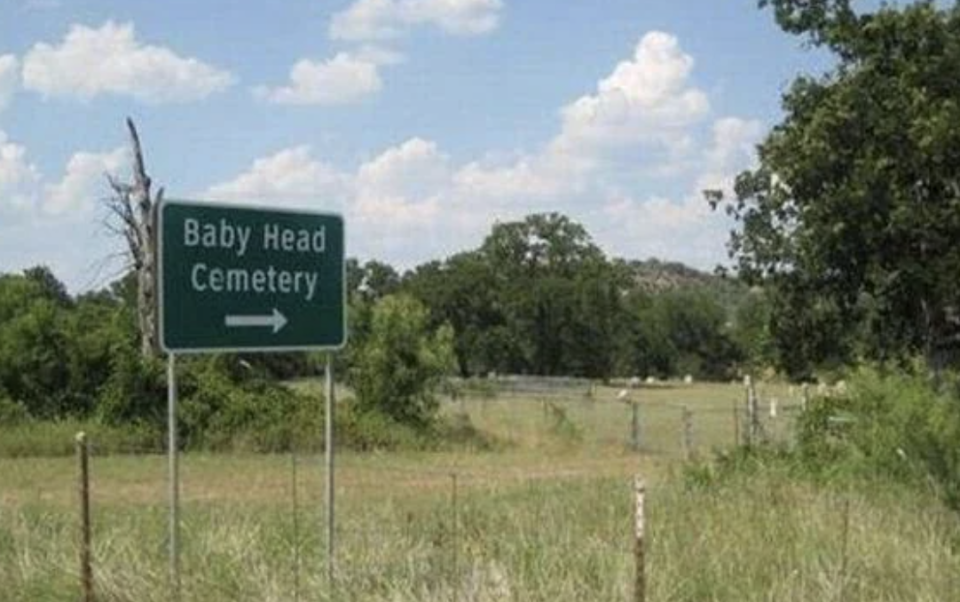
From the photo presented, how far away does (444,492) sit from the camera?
20547mm

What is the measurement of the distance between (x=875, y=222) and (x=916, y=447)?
13.4 metres

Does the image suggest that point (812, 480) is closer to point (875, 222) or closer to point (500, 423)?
point (875, 222)

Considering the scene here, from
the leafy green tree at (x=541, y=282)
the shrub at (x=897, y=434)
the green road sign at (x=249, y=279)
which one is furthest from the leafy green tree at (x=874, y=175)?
the leafy green tree at (x=541, y=282)

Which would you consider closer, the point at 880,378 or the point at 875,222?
the point at 880,378

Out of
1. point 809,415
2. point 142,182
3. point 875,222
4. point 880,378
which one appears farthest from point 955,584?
point 142,182

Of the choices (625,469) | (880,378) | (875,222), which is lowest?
(625,469)

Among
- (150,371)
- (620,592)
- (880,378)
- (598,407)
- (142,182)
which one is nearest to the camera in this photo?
(620,592)

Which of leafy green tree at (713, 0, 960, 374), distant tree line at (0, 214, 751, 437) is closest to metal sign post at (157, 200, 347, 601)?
leafy green tree at (713, 0, 960, 374)

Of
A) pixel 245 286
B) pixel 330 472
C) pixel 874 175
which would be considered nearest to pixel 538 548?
pixel 330 472

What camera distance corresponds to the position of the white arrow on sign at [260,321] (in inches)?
338

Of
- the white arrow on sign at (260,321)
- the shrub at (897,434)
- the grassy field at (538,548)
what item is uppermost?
the white arrow on sign at (260,321)

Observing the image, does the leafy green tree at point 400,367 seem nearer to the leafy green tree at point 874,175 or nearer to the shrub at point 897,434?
the leafy green tree at point 874,175

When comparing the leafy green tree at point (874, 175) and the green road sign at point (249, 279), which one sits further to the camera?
the leafy green tree at point (874, 175)

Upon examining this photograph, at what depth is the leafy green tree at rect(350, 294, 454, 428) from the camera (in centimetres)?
3884
